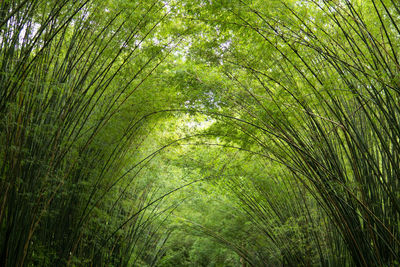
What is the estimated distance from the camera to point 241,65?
3.97m

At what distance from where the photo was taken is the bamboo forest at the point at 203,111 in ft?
9.95

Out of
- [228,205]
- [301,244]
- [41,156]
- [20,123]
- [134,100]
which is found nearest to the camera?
[20,123]

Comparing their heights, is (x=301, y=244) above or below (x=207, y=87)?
below

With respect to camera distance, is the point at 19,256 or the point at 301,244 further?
the point at 301,244

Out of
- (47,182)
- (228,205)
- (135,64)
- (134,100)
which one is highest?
(135,64)

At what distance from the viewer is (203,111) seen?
4547mm

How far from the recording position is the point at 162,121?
5.77 meters

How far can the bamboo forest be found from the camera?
3033 millimetres

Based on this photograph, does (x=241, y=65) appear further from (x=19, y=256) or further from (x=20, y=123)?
(x=19, y=256)

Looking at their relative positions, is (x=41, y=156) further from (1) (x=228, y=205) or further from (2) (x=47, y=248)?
(1) (x=228, y=205)

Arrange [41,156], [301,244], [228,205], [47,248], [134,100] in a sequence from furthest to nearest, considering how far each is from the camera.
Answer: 1. [228,205]
2. [301,244]
3. [134,100]
4. [47,248]
5. [41,156]

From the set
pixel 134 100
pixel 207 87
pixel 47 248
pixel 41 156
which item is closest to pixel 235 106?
pixel 207 87

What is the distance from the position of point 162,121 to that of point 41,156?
2.68 m

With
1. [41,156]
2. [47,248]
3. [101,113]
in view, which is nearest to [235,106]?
[101,113]
